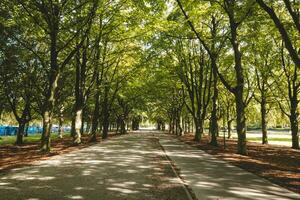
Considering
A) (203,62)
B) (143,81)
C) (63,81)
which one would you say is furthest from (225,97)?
(63,81)

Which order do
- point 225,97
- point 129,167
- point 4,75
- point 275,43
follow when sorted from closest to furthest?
point 129,167 → point 4,75 → point 275,43 → point 225,97

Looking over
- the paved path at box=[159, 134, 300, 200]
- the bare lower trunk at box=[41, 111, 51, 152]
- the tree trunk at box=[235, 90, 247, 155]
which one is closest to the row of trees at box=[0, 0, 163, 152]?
the bare lower trunk at box=[41, 111, 51, 152]

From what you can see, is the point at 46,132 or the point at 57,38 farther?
the point at 57,38

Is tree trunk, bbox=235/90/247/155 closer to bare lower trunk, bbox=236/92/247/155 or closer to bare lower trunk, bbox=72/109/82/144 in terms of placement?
bare lower trunk, bbox=236/92/247/155

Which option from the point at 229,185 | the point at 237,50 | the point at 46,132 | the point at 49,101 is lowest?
the point at 229,185

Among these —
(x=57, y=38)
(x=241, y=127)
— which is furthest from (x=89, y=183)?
(x=57, y=38)

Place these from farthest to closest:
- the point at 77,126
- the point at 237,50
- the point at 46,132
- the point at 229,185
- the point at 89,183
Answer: the point at 77,126 → the point at 237,50 → the point at 46,132 → the point at 89,183 → the point at 229,185

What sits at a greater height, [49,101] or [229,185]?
[49,101]

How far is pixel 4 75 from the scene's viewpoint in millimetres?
26422

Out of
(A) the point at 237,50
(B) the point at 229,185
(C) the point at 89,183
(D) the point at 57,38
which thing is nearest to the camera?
(B) the point at 229,185

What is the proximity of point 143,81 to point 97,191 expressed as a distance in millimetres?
37776

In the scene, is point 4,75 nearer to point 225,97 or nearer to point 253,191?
point 253,191

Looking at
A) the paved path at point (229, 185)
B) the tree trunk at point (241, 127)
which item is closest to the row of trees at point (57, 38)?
the tree trunk at point (241, 127)

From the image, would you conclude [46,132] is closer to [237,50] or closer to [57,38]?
[57,38]
